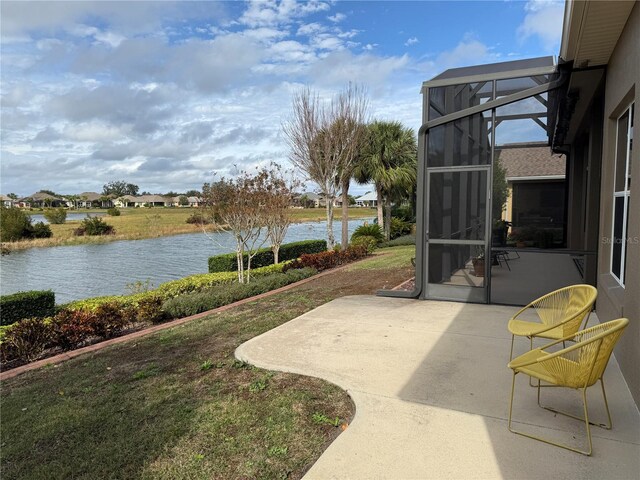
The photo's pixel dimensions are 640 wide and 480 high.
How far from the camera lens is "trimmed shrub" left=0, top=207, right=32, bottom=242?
22.7 metres

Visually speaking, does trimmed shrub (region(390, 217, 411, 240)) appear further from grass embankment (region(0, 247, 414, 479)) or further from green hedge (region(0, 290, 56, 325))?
grass embankment (region(0, 247, 414, 479))

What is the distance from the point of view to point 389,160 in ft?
62.5

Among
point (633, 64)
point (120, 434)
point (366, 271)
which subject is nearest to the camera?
point (120, 434)

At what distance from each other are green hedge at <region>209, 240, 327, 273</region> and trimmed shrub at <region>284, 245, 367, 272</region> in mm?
1449

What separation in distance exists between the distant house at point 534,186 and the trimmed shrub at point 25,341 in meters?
6.76

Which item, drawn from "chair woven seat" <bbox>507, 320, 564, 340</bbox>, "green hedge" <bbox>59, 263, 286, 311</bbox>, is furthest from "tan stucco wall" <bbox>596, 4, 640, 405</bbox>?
"green hedge" <bbox>59, 263, 286, 311</bbox>

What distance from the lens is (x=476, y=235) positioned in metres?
6.32

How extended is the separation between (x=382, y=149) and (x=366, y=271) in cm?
1003

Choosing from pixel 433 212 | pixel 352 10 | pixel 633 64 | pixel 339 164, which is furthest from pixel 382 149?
pixel 633 64

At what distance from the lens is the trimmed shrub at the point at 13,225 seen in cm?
2268

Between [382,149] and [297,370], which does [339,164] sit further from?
[297,370]

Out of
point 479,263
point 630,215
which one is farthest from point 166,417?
point 479,263

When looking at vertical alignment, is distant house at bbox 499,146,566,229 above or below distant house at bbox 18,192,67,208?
below

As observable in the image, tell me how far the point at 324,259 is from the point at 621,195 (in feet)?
27.2
